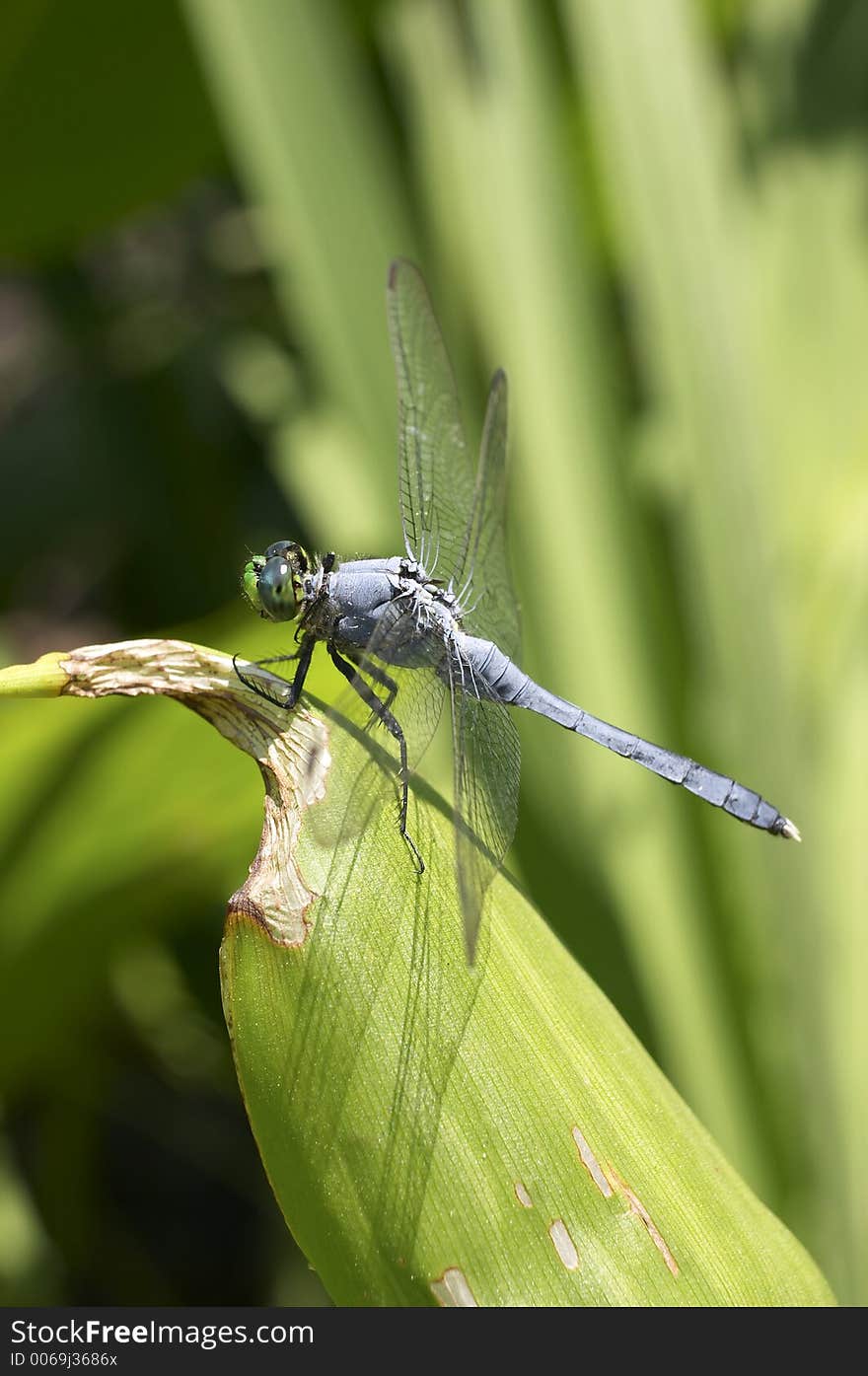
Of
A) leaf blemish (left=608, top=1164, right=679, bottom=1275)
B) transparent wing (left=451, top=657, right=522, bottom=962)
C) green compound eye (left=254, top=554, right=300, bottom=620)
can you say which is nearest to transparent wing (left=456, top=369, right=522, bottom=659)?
transparent wing (left=451, top=657, right=522, bottom=962)

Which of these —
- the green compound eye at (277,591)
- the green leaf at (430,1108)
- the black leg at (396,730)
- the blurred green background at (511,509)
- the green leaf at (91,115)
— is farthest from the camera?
the green leaf at (91,115)

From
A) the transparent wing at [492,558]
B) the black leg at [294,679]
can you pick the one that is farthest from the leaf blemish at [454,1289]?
the transparent wing at [492,558]

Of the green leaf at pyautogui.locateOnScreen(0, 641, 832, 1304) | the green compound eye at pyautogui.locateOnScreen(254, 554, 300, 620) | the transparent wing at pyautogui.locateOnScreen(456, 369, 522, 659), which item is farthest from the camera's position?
the transparent wing at pyautogui.locateOnScreen(456, 369, 522, 659)

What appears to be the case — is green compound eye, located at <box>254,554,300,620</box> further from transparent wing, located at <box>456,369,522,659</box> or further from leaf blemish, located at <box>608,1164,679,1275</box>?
leaf blemish, located at <box>608,1164,679,1275</box>

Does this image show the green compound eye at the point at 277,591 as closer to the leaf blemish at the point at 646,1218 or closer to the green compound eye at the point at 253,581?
the green compound eye at the point at 253,581

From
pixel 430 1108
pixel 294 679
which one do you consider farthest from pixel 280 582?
pixel 430 1108

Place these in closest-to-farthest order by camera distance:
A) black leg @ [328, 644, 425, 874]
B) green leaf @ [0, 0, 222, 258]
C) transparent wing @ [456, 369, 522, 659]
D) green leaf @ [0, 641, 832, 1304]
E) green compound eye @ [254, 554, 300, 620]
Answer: green leaf @ [0, 641, 832, 1304] < black leg @ [328, 644, 425, 874] < green compound eye @ [254, 554, 300, 620] < transparent wing @ [456, 369, 522, 659] < green leaf @ [0, 0, 222, 258]
